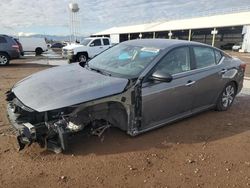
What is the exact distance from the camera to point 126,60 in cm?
509

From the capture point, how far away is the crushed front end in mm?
3781

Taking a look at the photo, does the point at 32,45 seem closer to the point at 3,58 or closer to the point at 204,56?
the point at 3,58

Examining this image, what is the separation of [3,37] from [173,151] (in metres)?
14.7

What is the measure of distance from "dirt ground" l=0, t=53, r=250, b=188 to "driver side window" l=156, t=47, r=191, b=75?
1.07 meters

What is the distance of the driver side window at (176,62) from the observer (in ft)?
16.0

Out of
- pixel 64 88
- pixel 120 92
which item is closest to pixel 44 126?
pixel 64 88

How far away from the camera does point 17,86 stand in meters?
4.61

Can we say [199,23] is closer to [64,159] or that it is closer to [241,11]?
[241,11]

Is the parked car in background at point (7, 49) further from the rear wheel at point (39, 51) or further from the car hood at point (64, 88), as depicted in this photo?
the rear wheel at point (39, 51)

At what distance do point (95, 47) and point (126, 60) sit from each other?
46.7 ft

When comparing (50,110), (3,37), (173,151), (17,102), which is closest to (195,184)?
(173,151)

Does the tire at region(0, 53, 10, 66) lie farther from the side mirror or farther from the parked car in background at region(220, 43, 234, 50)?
the parked car in background at region(220, 43, 234, 50)

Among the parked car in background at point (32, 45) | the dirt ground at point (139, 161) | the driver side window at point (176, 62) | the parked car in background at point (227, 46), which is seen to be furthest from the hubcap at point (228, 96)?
the parked car in background at point (227, 46)

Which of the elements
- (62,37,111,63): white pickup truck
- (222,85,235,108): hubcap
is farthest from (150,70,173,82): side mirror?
(62,37,111,63): white pickup truck
